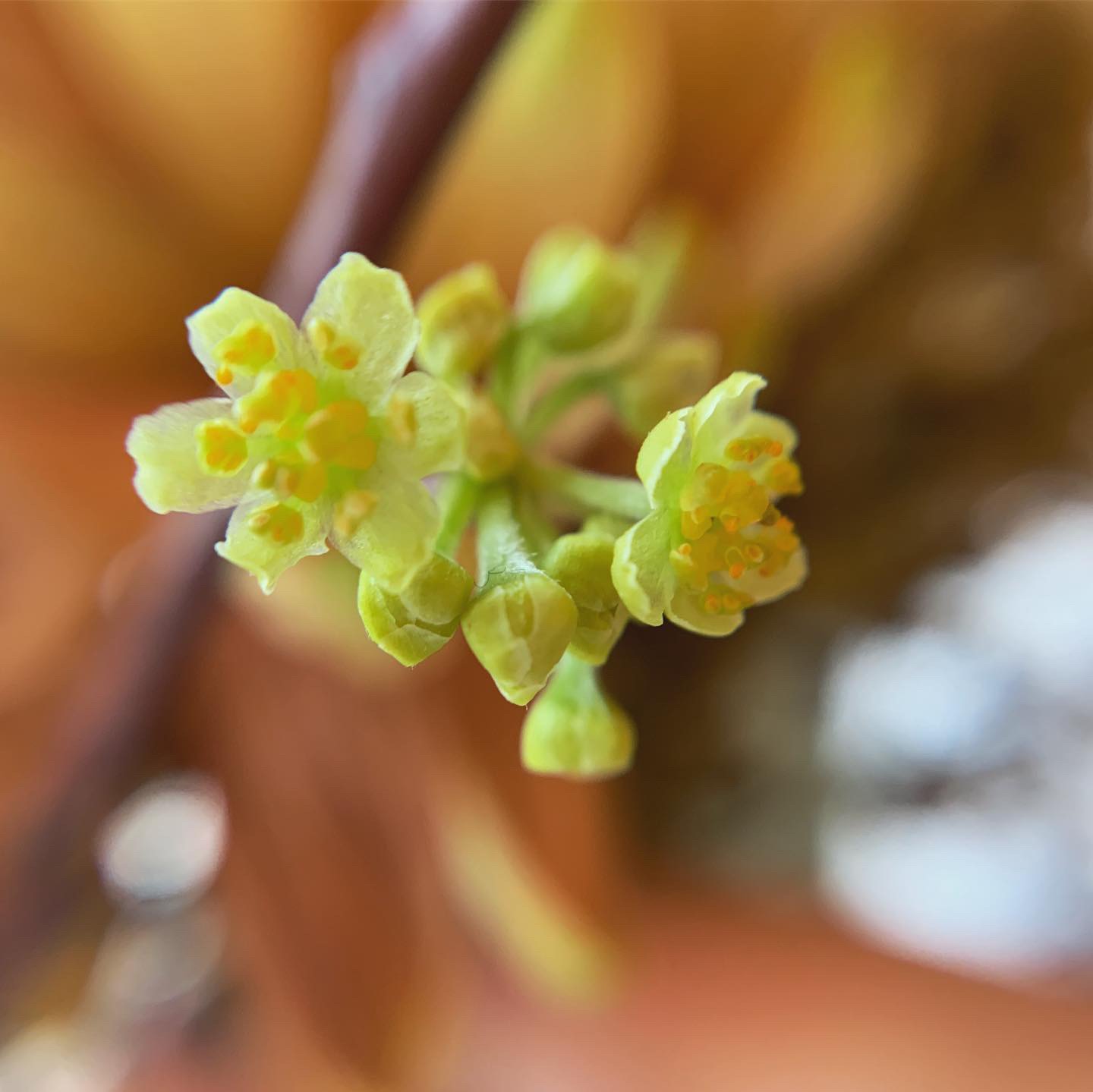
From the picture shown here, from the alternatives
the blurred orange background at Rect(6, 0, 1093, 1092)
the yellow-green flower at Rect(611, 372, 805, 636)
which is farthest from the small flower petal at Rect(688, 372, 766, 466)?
the blurred orange background at Rect(6, 0, 1093, 1092)

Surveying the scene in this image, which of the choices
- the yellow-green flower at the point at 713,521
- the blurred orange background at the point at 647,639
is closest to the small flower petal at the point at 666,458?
the yellow-green flower at the point at 713,521

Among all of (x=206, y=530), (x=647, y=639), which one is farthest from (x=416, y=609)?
(x=647, y=639)

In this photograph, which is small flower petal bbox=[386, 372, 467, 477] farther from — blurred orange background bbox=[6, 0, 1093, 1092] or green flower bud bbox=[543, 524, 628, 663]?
blurred orange background bbox=[6, 0, 1093, 1092]

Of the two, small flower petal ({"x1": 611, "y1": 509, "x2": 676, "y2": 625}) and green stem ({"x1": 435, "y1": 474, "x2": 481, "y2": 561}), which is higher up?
green stem ({"x1": 435, "y1": 474, "x2": 481, "y2": 561})

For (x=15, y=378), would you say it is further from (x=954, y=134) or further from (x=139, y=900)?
(x=954, y=134)

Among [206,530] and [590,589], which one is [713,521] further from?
[206,530]

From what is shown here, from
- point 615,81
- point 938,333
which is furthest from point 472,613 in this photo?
point 938,333
